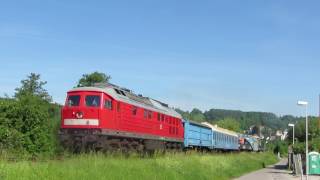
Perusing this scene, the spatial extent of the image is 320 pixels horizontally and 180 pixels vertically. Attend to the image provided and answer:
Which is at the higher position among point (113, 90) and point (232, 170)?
point (113, 90)

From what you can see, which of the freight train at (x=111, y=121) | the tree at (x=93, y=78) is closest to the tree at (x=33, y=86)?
the tree at (x=93, y=78)

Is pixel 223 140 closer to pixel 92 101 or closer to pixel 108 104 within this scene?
pixel 108 104

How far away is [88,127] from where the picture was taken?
2547 cm

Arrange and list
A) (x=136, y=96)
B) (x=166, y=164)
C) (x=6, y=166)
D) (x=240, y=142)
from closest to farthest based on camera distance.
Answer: (x=6, y=166) → (x=166, y=164) → (x=136, y=96) → (x=240, y=142)

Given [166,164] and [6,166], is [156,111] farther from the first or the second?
[6,166]

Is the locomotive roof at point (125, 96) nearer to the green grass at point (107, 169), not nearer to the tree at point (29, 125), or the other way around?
the tree at point (29, 125)

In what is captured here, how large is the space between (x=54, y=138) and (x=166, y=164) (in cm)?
706

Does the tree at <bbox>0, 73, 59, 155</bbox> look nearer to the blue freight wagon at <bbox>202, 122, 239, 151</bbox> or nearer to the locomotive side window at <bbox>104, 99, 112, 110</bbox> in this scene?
the locomotive side window at <bbox>104, 99, 112, 110</bbox>

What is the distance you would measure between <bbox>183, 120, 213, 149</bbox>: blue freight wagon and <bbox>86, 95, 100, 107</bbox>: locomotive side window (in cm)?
1965

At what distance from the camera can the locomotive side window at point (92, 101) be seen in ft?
86.1

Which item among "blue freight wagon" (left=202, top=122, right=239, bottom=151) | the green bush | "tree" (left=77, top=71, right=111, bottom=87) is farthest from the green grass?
"tree" (left=77, top=71, right=111, bottom=87)

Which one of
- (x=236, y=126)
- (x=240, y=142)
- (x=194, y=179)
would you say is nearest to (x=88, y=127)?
(x=194, y=179)

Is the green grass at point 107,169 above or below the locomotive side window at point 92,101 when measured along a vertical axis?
below

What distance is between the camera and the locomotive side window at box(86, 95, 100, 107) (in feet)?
86.1
